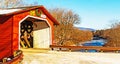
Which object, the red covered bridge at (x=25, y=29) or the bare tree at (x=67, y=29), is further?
the bare tree at (x=67, y=29)

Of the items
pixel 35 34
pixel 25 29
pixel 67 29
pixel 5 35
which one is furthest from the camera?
pixel 67 29

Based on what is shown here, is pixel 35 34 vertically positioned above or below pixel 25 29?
below

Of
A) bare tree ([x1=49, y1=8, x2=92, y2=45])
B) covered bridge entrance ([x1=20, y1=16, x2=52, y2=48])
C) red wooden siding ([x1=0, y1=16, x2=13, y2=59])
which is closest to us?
red wooden siding ([x1=0, y1=16, x2=13, y2=59])

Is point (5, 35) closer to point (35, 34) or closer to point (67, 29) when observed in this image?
point (35, 34)

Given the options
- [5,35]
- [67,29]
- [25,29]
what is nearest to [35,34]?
[25,29]

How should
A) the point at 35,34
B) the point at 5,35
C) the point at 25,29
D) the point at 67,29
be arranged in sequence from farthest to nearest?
the point at 67,29
the point at 25,29
the point at 35,34
the point at 5,35

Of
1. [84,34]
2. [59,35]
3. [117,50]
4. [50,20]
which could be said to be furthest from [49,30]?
Answer: [84,34]

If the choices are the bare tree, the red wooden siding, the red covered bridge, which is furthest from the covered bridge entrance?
the bare tree

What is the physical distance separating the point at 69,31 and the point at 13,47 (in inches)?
1430

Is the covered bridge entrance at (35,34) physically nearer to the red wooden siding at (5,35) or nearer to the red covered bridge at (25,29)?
the red covered bridge at (25,29)

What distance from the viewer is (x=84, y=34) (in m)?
59.7

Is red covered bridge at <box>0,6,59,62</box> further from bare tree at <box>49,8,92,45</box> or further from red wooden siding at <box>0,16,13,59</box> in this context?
bare tree at <box>49,8,92,45</box>

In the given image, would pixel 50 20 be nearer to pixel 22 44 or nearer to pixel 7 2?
pixel 22 44

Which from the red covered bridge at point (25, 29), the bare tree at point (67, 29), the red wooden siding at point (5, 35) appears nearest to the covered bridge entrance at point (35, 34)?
the red covered bridge at point (25, 29)
